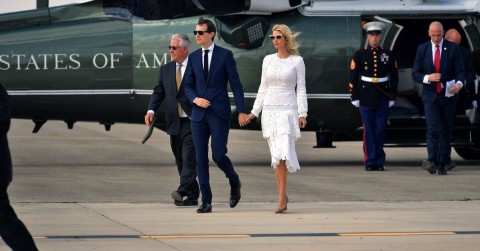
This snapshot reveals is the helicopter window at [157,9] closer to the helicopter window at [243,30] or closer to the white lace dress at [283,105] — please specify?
the helicopter window at [243,30]

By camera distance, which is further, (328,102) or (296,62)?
(328,102)

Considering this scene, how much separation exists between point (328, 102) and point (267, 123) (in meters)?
5.51

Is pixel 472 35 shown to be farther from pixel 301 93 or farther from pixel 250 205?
pixel 301 93

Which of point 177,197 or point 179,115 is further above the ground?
point 179,115

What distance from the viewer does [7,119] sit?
339 inches

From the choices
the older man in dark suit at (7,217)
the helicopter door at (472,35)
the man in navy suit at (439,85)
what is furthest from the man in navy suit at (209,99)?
the helicopter door at (472,35)

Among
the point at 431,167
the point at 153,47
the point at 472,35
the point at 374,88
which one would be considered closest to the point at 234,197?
the point at 431,167

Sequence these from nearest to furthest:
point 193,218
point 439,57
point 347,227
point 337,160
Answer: point 347,227, point 193,218, point 439,57, point 337,160

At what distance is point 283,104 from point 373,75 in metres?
5.17

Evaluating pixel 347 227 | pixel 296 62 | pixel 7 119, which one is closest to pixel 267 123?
A: pixel 296 62

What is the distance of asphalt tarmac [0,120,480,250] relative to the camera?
10414 mm

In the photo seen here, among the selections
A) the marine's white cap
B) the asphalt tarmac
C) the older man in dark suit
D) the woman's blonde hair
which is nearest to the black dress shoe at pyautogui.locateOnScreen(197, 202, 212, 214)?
the asphalt tarmac

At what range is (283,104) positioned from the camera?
12.5 metres

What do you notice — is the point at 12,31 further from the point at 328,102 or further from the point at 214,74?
the point at 214,74
